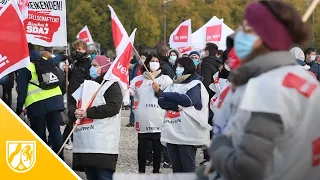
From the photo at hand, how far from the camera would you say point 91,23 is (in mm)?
39406

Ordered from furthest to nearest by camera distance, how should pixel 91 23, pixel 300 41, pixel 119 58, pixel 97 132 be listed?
pixel 91 23 → pixel 119 58 → pixel 97 132 → pixel 300 41

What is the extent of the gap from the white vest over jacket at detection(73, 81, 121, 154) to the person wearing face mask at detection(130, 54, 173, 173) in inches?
75.5

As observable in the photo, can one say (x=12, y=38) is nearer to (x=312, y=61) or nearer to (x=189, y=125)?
(x=189, y=125)

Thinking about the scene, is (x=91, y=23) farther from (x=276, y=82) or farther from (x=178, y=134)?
(x=276, y=82)

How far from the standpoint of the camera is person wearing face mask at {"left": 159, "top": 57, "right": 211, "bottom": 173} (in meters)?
6.80

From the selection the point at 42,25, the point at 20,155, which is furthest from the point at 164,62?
the point at 20,155

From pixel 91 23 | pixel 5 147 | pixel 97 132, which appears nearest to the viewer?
pixel 5 147

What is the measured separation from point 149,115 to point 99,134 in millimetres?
2119

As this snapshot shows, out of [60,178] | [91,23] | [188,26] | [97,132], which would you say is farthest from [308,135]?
[91,23]

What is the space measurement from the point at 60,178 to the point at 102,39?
1410 inches

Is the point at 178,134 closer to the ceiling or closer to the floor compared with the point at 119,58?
closer to the floor

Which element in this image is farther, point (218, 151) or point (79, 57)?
point (79, 57)

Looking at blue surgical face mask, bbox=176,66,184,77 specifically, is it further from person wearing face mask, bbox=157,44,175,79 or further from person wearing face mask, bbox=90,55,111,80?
person wearing face mask, bbox=157,44,175,79

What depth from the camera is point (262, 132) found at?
7.63 ft
